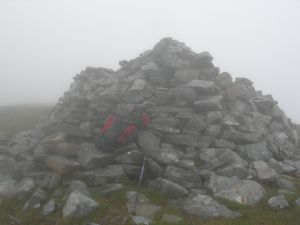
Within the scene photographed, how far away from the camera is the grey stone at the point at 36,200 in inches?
858

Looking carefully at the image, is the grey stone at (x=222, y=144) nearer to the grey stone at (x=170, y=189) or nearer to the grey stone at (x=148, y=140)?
the grey stone at (x=148, y=140)

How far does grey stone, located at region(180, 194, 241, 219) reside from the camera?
20.1m

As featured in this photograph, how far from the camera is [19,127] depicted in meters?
47.1

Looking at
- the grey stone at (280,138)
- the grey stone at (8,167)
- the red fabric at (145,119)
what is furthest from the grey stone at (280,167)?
the grey stone at (8,167)

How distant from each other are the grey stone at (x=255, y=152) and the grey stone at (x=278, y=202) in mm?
6970

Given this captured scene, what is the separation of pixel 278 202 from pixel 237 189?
9.40 feet

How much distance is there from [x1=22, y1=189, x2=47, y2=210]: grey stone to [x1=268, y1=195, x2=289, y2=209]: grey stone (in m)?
15.6

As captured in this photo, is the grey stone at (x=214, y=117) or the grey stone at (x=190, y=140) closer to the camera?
the grey stone at (x=190, y=140)

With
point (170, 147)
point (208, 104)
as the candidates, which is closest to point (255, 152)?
point (208, 104)

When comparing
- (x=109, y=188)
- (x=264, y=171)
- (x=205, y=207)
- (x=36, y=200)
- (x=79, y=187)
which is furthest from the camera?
(x=264, y=171)

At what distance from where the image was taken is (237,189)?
2269 centimetres

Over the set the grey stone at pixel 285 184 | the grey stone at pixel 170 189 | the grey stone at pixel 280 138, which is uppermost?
the grey stone at pixel 280 138

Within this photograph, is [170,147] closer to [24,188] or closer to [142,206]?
[142,206]

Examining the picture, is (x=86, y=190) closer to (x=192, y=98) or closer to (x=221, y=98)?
(x=192, y=98)
